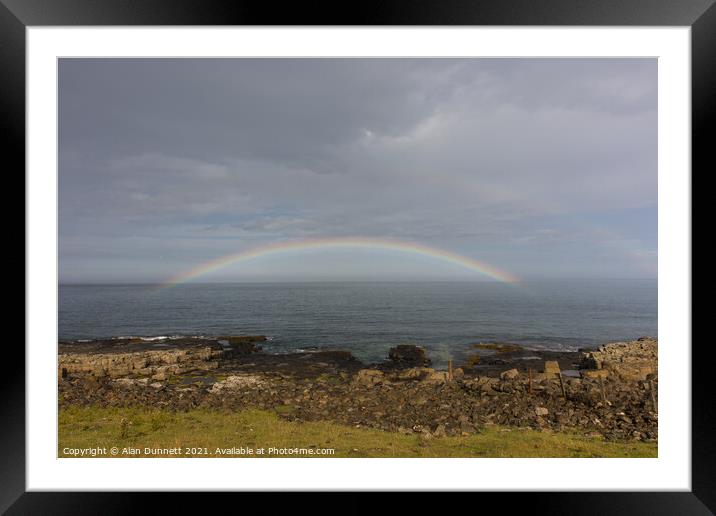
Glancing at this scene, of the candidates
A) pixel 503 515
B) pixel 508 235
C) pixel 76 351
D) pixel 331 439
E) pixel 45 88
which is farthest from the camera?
pixel 508 235

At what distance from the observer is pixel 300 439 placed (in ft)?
9.52

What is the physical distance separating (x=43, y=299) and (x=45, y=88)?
135cm

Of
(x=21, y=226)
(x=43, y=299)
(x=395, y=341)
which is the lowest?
(x=395, y=341)

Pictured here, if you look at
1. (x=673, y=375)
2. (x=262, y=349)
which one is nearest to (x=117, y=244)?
(x=262, y=349)

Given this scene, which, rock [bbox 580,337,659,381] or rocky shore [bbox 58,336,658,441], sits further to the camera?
rock [bbox 580,337,659,381]

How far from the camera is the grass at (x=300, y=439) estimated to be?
267 centimetres

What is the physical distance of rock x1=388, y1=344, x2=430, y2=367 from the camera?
10.7m

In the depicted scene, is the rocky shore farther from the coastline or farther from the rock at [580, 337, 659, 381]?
the rock at [580, 337, 659, 381]

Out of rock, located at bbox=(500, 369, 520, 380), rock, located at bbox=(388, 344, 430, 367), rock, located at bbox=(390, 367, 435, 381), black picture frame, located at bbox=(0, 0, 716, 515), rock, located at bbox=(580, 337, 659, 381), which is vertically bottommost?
rock, located at bbox=(388, 344, 430, 367)

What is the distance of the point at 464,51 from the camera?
2080 millimetres

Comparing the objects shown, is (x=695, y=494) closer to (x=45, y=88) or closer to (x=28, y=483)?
(x=28, y=483)

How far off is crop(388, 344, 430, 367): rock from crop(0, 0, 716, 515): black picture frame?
Result: 8.76 metres

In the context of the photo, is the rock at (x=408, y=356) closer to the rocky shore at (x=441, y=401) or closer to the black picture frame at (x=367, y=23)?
the rocky shore at (x=441, y=401)

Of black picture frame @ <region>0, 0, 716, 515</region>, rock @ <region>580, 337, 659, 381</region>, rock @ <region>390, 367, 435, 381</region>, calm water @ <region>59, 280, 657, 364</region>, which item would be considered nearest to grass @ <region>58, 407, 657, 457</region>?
black picture frame @ <region>0, 0, 716, 515</region>
